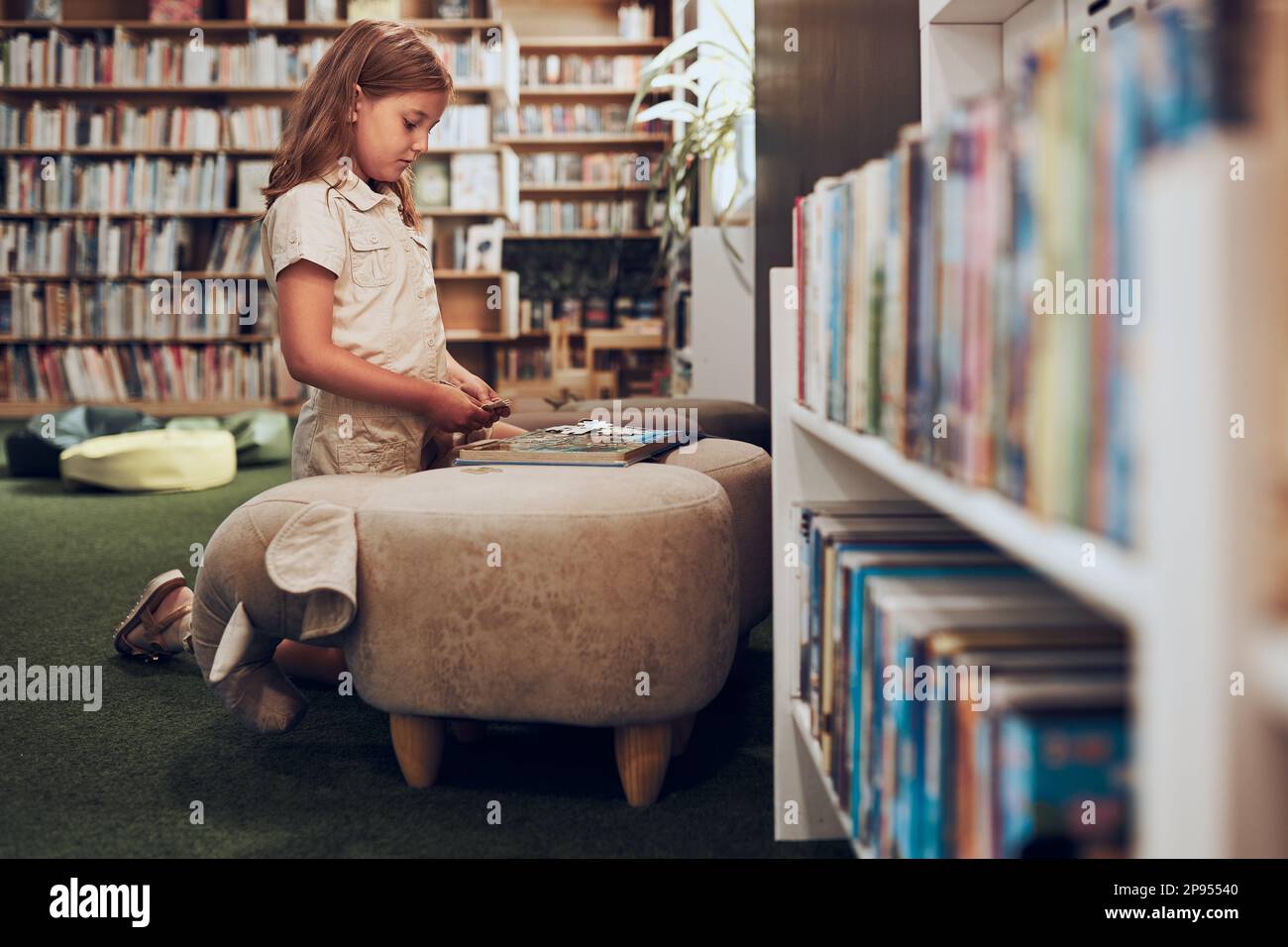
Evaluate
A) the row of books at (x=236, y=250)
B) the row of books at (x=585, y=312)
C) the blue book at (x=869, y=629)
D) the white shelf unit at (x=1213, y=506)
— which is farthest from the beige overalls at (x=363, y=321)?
the row of books at (x=585, y=312)

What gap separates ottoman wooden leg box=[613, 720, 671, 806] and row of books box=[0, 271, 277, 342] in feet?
15.0

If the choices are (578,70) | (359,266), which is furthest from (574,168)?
(359,266)

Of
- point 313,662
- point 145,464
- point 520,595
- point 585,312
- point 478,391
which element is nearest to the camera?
point 520,595

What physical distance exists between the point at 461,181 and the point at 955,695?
5139 millimetres

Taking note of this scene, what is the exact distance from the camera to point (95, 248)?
5254 mm

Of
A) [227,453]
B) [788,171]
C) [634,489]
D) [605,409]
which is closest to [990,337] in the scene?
[634,489]

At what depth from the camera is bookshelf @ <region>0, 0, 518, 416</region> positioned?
5266 millimetres

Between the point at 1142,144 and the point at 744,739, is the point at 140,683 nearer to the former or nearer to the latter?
the point at 744,739

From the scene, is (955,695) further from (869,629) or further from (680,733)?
(680,733)

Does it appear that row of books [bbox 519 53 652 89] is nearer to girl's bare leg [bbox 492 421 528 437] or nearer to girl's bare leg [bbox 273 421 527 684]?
girl's bare leg [bbox 492 421 528 437]

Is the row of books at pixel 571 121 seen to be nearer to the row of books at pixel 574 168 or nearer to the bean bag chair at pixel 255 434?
the row of books at pixel 574 168

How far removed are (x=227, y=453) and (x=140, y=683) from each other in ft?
7.26

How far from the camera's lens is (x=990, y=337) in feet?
1.77
